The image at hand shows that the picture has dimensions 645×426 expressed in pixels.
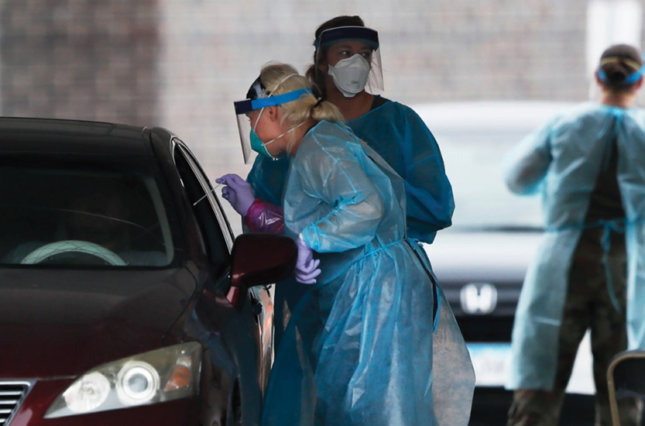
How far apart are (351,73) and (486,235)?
2.03m

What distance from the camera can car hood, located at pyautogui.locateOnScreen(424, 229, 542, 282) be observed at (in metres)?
6.86

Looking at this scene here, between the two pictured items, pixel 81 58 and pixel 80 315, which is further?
pixel 81 58

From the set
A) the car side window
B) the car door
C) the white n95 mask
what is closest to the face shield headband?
the white n95 mask

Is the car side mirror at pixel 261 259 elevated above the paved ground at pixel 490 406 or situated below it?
above

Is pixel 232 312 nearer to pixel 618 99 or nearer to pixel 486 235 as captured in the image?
pixel 486 235

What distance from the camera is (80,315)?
378cm

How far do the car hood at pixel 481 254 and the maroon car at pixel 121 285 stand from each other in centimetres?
169

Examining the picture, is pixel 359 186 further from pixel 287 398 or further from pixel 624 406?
pixel 624 406

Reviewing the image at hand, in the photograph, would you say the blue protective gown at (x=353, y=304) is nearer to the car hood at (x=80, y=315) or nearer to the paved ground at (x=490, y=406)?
the car hood at (x=80, y=315)

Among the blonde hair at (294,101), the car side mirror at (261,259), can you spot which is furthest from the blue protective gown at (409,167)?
the car side mirror at (261,259)

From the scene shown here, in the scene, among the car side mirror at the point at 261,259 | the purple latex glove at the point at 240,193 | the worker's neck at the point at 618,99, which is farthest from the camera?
the worker's neck at the point at 618,99

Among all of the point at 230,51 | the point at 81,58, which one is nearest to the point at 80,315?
the point at 230,51

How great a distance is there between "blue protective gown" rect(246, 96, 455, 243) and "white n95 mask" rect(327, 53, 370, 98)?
0.47 ft

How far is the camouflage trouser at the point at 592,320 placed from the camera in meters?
7.07
